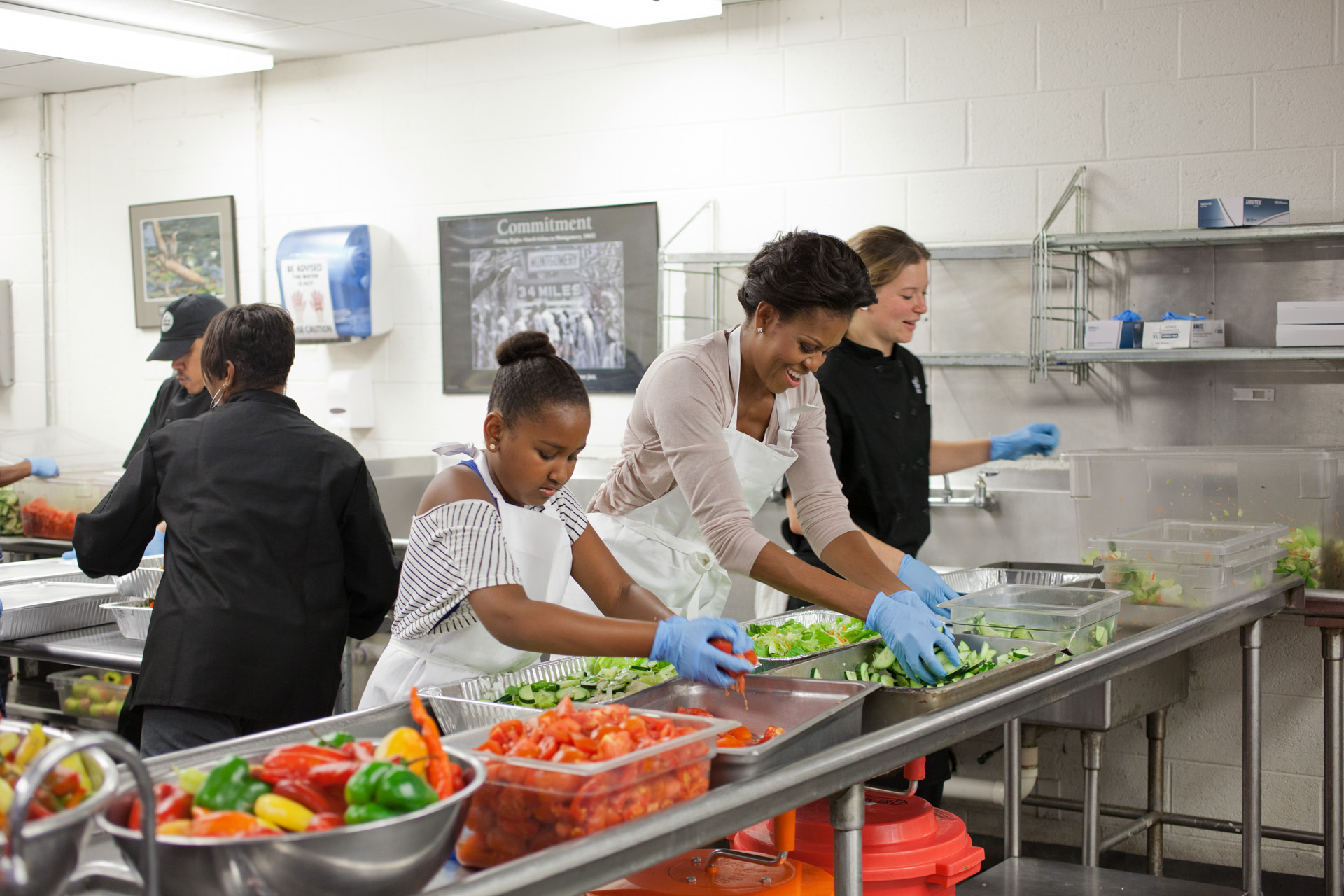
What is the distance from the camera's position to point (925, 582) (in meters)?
2.49

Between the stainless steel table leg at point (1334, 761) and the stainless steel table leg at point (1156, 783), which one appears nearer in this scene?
the stainless steel table leg at point (1334, 761)

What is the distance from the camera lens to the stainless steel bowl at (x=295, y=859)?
982 mm

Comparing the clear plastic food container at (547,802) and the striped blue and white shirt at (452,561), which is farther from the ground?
the striped blue and white shirt at (452,561)

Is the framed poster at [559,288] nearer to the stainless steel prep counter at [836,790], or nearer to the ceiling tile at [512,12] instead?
the ceiling tile at [512,12]

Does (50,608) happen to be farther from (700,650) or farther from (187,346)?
(700,650)

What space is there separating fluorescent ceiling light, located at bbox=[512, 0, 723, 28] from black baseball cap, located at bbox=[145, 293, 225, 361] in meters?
1.42

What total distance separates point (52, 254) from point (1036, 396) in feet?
15.3

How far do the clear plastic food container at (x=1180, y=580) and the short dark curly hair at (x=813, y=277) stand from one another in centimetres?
96

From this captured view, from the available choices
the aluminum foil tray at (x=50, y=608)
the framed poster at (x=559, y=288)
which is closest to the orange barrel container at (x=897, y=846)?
the aluminum foil tray at (x=50, y=608)

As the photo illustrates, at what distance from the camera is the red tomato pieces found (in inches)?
47.1

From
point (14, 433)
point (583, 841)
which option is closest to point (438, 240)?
point (14, 433)

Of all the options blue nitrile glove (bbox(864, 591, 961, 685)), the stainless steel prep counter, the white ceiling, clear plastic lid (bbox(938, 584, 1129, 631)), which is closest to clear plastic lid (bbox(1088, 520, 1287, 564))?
the stainless steel prep counter

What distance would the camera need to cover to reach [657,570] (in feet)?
8.74

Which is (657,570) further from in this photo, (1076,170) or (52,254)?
(52,254)
